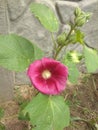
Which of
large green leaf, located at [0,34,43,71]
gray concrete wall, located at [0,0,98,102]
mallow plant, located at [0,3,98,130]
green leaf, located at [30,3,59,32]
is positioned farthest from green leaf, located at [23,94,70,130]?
gray concrete wall, located at [0,0,98,102]

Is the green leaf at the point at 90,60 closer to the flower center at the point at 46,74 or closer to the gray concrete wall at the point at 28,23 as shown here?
the flower center at the point at 46,74

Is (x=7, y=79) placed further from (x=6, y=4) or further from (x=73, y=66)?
(x=73, y=66)

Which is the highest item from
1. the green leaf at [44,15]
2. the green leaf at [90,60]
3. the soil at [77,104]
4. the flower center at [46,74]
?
the green leaf at [44,15]

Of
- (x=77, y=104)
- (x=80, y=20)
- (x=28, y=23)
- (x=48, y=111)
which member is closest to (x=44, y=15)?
(x=80, y=20)

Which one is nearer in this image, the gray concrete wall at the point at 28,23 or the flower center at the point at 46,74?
the flower center at the point at 46,74

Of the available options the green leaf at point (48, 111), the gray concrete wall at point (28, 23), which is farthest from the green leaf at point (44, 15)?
the gray concrete wall at point (28, 23)

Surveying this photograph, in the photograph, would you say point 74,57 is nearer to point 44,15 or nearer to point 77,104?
point 44,15

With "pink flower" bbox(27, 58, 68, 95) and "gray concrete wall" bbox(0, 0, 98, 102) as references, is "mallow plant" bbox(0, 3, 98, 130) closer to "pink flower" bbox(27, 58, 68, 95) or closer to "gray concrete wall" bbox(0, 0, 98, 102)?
"pink flower" bbox(27, 58, 68, 95)
